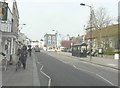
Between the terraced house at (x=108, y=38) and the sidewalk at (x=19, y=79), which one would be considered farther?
the terraced house at (x=108, y=38)

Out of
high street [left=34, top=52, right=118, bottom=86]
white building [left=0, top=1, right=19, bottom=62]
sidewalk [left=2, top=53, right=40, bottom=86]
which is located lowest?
high street [left=34, top=52, right=118, bottom=86]

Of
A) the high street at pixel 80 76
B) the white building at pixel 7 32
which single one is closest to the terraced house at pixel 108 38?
the white building at pixel 7 32

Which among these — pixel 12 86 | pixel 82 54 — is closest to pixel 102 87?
pixel 12 86

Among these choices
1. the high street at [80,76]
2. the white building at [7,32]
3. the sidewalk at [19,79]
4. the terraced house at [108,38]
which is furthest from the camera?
the terraced house at [108,38]

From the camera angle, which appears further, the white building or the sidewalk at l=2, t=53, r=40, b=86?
the white building

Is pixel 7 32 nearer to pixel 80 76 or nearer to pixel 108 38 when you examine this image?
pixel 80 76

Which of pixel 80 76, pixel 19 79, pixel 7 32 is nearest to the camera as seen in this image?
pixel 19 79

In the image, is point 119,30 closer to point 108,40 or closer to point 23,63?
point 108,40

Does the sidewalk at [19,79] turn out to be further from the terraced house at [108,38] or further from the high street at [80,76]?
the terraced house at [108,38]

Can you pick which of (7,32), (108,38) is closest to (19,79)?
(7,32)

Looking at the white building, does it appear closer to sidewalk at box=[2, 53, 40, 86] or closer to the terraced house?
sidewalk at box=[2, 53, 40, 86]

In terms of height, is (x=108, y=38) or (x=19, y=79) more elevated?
(x=108, y=38)

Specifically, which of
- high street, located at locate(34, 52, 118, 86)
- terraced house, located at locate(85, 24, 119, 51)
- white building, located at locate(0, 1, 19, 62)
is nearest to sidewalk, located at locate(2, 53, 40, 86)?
high street, located at locate(34, 52, 118, 86)

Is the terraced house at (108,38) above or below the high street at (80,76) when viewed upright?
above
